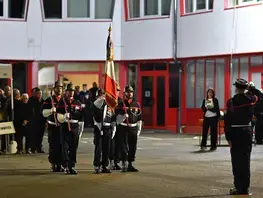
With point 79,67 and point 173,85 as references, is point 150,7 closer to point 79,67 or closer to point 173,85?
point 173,85

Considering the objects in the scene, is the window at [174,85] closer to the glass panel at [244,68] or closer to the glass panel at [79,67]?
the glass panel at [244,68]

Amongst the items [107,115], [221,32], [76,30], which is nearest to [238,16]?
[221,32]

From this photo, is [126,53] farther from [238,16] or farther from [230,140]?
[230,140]

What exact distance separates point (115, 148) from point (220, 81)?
12397mm

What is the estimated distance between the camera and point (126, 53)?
27781 mm

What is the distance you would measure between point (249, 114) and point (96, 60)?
58.1 feet

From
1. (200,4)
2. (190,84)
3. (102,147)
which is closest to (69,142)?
(102,147)

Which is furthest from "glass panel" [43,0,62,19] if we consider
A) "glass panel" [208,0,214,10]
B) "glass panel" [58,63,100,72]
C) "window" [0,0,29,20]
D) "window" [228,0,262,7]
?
"window" [228,0,262,7]

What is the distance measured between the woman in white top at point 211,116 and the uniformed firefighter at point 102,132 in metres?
5.56

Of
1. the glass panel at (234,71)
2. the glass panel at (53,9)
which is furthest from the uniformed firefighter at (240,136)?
the glass panel at (53,9)

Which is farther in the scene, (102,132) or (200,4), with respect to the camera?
(200,4)

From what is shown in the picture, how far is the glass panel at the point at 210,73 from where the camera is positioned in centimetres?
2570

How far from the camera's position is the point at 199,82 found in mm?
26250

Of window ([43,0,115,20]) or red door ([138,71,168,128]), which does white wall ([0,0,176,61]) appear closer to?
window ([43,0,115,20])
